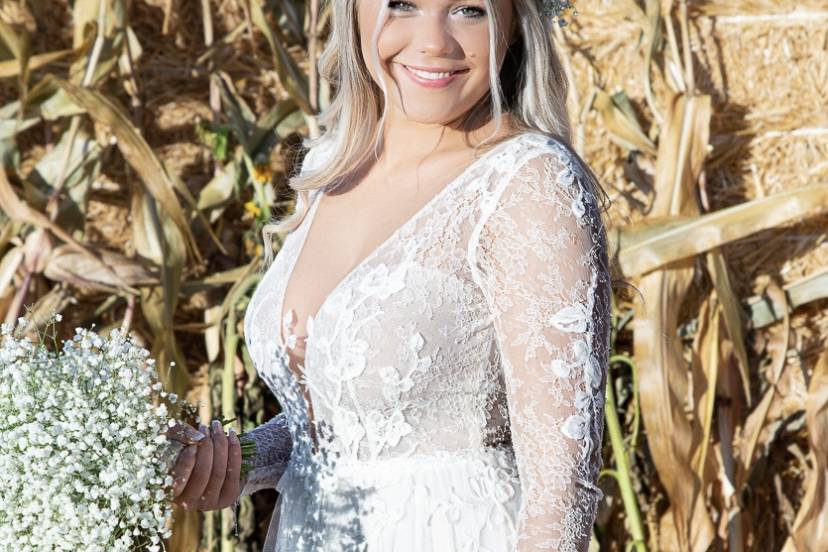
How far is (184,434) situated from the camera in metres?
1.16

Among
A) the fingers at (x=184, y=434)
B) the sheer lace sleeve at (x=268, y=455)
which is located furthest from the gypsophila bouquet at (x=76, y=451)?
the sheer lace sleeve at (x=268, y=455)

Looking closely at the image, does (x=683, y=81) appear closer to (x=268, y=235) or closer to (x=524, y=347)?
(x=268, y=235)

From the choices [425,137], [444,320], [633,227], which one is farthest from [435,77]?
[633,227]

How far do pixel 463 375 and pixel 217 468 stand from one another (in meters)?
0.27

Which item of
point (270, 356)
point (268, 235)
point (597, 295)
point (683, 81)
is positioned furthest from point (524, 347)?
point (683, 81)

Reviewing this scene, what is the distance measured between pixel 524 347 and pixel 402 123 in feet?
1.34

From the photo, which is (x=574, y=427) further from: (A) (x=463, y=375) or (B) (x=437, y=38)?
(B) (x=437, y=38)

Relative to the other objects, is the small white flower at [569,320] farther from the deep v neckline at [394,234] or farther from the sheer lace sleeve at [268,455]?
the sheer lace sleeve at [268,455]

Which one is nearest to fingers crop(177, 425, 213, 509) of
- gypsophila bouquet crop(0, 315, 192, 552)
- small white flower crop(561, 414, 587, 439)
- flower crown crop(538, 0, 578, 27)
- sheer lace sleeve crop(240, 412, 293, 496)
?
gypsophila bouquet crop(0, 315, 192, 552)

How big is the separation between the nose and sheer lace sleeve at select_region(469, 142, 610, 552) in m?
0.19

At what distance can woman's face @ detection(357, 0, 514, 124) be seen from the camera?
1278mm

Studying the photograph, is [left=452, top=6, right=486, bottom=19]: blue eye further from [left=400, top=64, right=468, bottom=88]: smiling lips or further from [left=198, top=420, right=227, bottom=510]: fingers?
[left=198, top=420, right=227, bottom=510]: fingers

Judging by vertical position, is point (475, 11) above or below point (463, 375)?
above

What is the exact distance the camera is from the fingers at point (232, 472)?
1.22 meters
